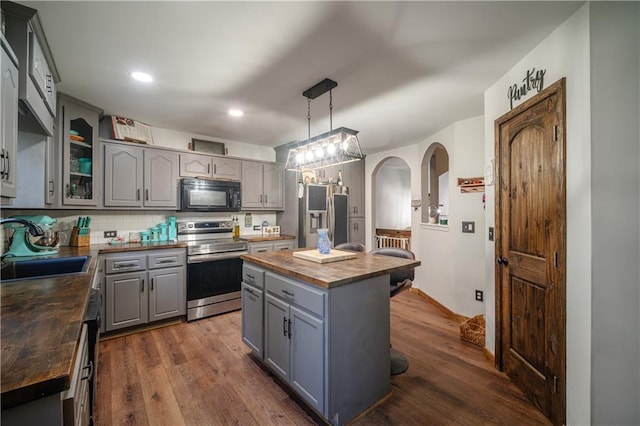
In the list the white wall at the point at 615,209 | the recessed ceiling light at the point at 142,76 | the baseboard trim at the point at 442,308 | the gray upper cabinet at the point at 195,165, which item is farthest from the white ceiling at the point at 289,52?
the baseboard trim at the point at 442,308

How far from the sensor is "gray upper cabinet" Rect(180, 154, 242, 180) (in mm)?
3525

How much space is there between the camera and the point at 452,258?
341cm

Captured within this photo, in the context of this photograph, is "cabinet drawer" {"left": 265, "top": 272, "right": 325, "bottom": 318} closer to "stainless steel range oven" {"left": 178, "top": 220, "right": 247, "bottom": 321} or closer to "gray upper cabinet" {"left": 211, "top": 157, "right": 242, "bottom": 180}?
"stainless steel range oven" {"left": 178, "top": 220, "right": 247, "bottom": 321}

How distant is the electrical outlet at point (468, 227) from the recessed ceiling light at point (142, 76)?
11.6 feet

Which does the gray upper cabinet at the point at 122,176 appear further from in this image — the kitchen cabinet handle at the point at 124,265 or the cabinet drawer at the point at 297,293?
the cabinet drawer at the point at 297,293

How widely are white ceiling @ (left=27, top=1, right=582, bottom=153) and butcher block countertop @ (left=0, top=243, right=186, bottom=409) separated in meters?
1.55

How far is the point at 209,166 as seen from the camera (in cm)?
372

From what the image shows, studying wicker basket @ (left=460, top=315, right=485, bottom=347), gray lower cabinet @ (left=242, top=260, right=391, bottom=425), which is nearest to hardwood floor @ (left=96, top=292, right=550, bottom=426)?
wicker basket @ (left=460, top=315, right=485, bottom=347)

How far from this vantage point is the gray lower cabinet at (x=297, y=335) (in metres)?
1.63

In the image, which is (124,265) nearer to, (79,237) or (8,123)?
(79,237)

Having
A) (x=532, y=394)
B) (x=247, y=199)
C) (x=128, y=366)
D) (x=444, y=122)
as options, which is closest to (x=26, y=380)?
(x=128, y=366)

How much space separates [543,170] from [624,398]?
1.31 m

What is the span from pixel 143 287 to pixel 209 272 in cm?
70

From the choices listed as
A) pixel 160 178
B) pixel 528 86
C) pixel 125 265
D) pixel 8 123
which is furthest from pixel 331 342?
pixel 160 178
